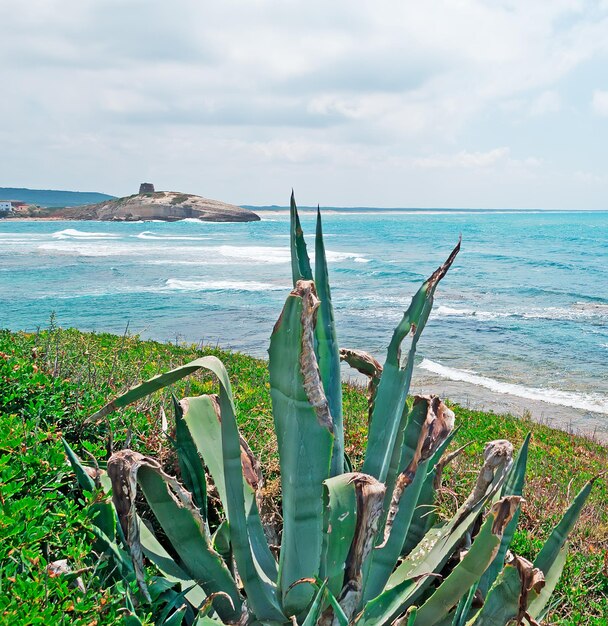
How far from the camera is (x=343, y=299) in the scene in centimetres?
3048

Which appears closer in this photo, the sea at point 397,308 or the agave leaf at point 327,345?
the agave leaf at point 327,345

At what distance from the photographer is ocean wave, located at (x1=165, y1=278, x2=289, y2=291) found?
33.9 metres

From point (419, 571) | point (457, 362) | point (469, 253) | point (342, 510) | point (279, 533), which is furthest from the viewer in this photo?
point (469, 253)

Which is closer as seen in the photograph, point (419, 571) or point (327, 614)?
point (327, 614)

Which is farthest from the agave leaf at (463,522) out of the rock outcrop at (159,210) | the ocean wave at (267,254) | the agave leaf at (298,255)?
the rock outcrop at (159,210)

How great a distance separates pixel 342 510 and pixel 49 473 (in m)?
1.24

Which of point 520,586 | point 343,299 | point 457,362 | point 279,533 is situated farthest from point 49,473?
point 343,299

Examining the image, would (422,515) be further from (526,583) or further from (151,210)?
(151,210)

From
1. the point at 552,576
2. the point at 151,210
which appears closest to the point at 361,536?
the point at 552,576

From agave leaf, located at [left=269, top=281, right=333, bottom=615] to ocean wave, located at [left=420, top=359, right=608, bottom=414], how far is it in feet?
43.2

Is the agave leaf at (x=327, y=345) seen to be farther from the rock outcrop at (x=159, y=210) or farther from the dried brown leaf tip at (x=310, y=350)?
the rock outcrop at (x=159, y=210)

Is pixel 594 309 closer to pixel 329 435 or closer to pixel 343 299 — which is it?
pixel 343 299

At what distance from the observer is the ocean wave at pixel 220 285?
33891 millimetres

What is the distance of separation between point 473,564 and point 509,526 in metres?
0.53
